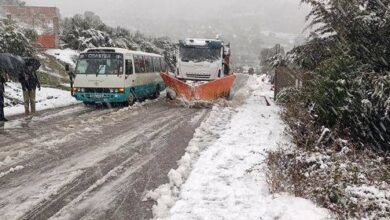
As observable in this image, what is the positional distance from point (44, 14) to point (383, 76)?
3121cm

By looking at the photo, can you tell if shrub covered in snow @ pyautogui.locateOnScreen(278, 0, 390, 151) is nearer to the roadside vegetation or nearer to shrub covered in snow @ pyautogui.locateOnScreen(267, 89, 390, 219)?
the roadside vegetation

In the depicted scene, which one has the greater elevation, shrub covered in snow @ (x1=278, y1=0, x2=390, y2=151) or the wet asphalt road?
shrub covered in snow @ (x1=278, y1=0, x2=390, y2=151)

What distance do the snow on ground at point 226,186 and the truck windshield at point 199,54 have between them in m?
10.3

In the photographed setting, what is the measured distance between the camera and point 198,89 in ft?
65.9

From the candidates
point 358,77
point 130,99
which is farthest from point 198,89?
point 358,77

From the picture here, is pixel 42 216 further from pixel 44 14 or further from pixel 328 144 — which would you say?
pixel 44 14

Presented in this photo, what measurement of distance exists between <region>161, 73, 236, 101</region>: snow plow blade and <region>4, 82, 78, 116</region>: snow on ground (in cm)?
454

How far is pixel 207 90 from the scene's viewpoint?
20.4m

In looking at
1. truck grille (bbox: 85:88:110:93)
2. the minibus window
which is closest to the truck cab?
the minibus window

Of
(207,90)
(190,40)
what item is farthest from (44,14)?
(207,90)

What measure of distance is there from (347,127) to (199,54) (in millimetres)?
13074

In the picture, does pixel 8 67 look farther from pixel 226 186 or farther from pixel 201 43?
pixel 226 186

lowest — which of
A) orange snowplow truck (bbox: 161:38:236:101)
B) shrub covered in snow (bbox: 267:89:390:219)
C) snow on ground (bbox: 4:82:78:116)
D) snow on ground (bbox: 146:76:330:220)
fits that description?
snow on ground (bbox: 4:82:78:116)

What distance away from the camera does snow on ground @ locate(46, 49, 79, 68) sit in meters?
32.6
